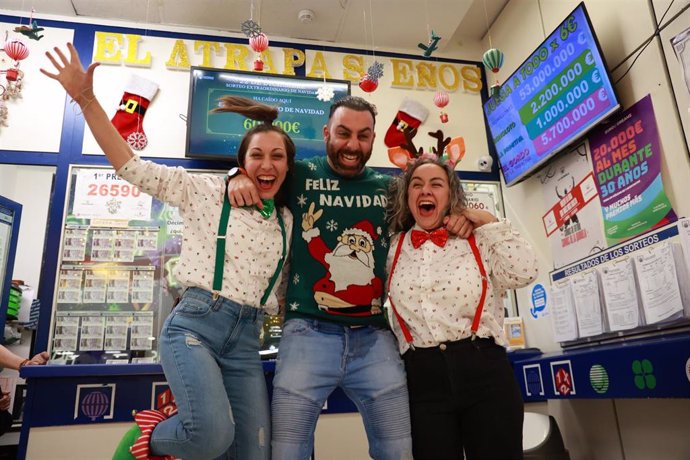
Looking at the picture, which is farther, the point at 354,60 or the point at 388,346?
the point at 354,60

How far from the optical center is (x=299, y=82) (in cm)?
409

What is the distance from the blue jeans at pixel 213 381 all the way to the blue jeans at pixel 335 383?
12cm

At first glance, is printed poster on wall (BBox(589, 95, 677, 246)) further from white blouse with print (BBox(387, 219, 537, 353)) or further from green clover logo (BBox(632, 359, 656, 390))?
white blouse with print (BBox(387, 219, 537, 353))

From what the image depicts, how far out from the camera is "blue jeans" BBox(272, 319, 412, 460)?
1.65 meters

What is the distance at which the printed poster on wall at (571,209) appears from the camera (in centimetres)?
320

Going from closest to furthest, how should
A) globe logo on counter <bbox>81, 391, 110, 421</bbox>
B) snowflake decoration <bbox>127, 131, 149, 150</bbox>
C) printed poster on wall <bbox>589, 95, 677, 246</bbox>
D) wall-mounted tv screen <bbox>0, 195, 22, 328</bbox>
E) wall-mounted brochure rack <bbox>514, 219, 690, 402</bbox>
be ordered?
wall-mounted brochure rack <bbox>514, 219, 690, 402</bbox>
printed poster on wall <bbox>589, 95, 677, 246</bbox>
globe logo on counter <bbox>81, 391, 110, 421</bbox>
wall-mounted tv screen <bbox>0, 195, 22, 328</bbox>
snowflake decoration <bbox>127, 131, 149, 150</bbox>

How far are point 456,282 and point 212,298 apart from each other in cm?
80

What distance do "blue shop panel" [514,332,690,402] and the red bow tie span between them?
0.97 meters

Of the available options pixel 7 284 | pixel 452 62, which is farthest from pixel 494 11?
pixel 7 284

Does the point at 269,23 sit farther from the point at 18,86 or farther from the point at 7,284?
the point at 7,284

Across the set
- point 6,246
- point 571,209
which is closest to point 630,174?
point 571,209

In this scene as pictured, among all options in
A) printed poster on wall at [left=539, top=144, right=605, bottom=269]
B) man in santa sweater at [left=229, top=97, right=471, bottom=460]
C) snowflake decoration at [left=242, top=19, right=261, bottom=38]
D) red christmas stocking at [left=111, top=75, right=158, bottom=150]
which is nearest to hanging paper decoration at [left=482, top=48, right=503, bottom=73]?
printed poster on wall at [left=539, top=144, right=605, bottom=269]

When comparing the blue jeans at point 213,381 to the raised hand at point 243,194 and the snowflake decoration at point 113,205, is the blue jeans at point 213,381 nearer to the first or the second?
the raised hand at point 243,194

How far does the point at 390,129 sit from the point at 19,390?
395cm
